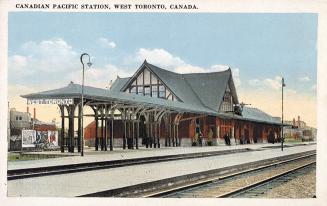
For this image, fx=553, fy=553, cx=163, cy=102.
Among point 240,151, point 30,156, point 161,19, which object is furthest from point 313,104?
point 240,151

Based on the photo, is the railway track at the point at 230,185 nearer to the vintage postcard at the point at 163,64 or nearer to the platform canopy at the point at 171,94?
the vintage postcard at the point at 163,64

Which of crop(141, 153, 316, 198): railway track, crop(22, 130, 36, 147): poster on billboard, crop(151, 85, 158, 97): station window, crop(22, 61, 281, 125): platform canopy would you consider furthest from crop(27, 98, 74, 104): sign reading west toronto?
crop(151, 85, 158, 97): station window

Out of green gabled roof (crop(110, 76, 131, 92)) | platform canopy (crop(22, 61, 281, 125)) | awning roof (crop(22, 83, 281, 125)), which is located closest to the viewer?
green gabled roof (crop(110, 76, 131, 92))

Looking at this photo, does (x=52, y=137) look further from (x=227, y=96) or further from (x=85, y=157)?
(x=227, y=96)

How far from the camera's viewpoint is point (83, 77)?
6871mm

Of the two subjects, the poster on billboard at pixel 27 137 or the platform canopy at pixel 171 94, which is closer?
the poster on billboard at pixel 27 137

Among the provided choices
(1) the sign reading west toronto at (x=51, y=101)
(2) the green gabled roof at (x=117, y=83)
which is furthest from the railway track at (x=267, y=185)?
(1) the sign reading west toronto at (x=51, y=101)

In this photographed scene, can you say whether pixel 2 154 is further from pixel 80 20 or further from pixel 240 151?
pixel 240 151

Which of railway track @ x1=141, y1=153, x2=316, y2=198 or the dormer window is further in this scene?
the dormer window

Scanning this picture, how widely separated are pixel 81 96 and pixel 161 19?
2963 mm

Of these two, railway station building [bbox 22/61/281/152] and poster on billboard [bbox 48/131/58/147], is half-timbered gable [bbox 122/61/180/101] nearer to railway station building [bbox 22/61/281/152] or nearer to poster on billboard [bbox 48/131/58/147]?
railway station building [bbox 22/61/281/152]

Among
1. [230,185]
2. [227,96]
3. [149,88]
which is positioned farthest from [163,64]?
[227,96]

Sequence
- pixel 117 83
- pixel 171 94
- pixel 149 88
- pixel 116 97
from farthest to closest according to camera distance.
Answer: pixel 149 88
pixel 171 94
pixel 116 97
pixel 117 83

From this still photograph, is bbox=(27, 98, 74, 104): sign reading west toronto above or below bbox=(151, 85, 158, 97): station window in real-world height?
below
